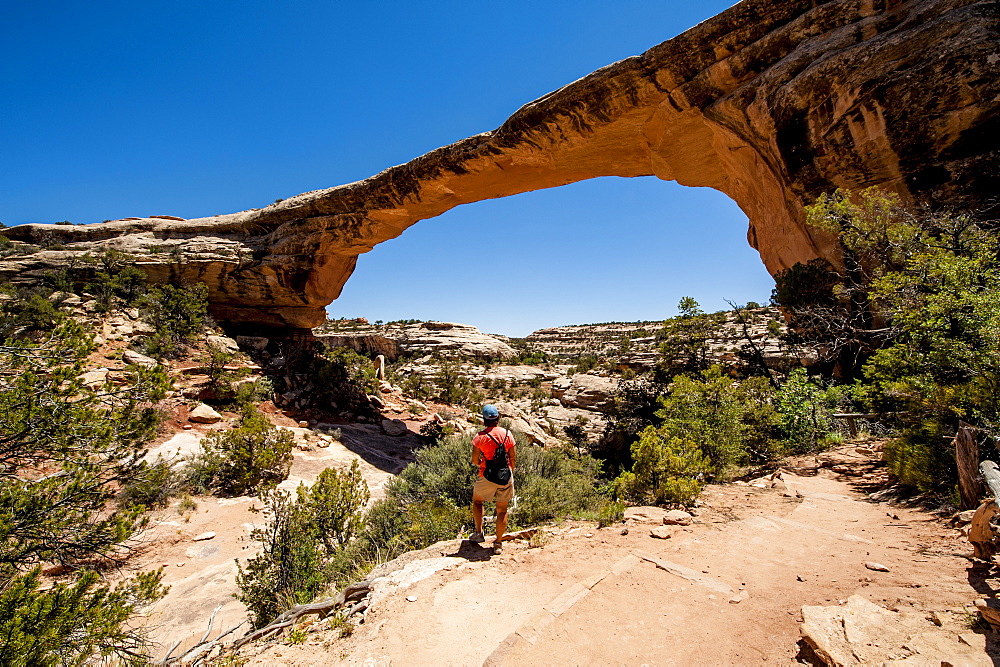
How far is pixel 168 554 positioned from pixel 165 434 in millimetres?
4737

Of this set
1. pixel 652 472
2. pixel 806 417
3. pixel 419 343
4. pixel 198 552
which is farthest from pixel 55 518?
pixel 419 343

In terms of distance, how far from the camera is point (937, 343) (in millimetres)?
3674

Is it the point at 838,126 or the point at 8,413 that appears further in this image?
the point at 838,126

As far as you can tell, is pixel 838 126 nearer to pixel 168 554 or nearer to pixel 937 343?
pixel 937 343

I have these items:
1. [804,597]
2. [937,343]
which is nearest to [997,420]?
[937,343]

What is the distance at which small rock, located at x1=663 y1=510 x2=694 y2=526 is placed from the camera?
365 centimetres

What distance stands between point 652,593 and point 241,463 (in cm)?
785

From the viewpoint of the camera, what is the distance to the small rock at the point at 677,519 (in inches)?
144

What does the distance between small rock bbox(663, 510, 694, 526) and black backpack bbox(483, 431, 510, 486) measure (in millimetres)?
1650

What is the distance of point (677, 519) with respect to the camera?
3.69 m

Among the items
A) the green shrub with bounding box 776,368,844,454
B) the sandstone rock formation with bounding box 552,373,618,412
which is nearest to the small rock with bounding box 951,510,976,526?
the green shrub with bounding box 776,368,844,454

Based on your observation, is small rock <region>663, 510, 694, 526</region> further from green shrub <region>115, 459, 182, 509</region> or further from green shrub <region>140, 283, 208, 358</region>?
green shrub <region>140, 283, 208, 358</region>

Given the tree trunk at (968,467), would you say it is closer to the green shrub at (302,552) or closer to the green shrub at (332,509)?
the green shrub at (302,552)

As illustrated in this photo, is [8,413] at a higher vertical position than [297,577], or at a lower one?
higher
